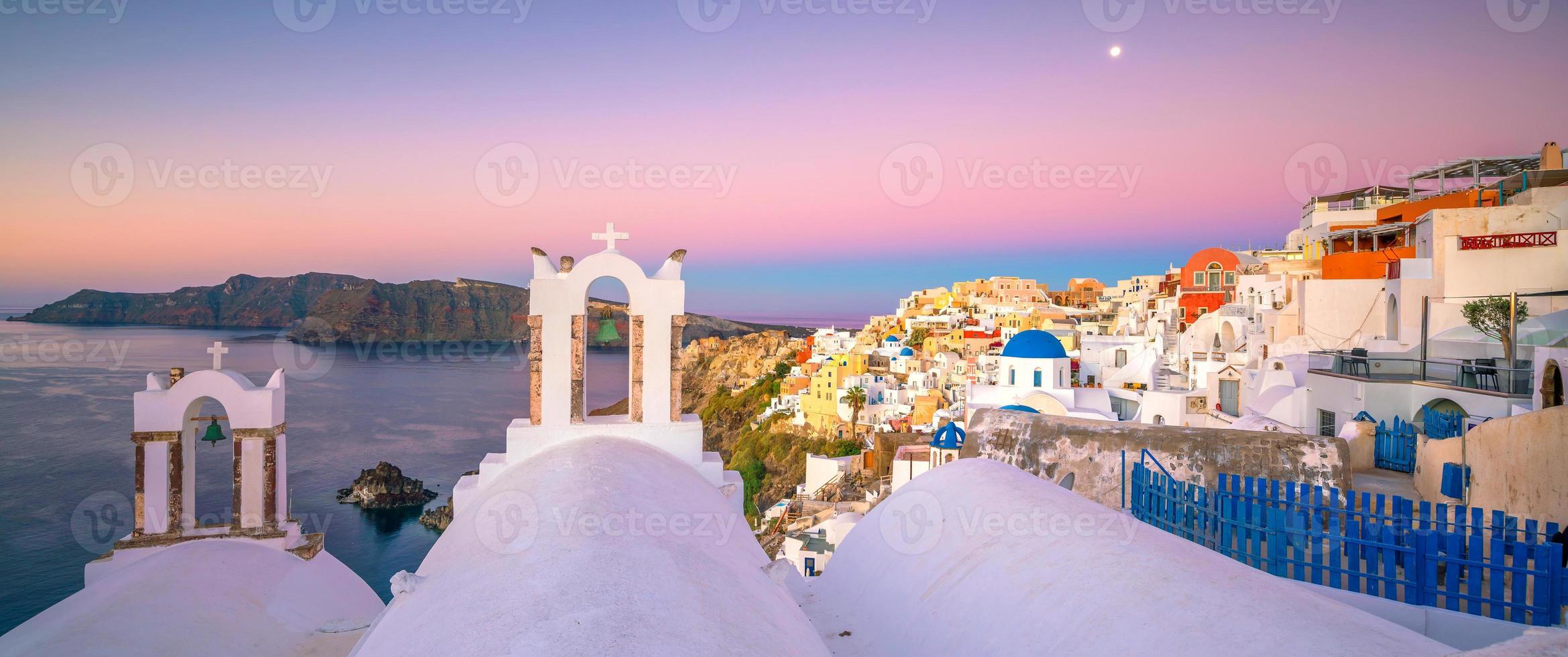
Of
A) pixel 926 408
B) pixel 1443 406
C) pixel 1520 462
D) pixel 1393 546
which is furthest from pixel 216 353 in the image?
pixel 926 408

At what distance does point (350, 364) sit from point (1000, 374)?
98043 mm

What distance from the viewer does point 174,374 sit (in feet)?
22.8

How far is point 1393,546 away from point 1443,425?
282 inches

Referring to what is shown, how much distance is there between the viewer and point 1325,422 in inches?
608

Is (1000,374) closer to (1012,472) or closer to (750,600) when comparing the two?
(1012,472)

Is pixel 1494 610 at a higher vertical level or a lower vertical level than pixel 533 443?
lower

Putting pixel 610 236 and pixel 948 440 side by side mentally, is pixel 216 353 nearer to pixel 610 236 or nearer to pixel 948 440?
pixel 610 236

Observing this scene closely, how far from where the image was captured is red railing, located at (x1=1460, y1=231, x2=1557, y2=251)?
16.9 m

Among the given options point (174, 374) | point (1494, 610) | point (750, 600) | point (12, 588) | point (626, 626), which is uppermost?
point (174, 374)

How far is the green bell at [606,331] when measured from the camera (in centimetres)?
780

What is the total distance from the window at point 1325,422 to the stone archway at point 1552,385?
5703mm

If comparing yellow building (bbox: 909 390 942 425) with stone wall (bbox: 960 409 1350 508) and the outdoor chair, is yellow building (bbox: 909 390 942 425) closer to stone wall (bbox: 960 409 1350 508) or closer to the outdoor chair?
the outdoor chair

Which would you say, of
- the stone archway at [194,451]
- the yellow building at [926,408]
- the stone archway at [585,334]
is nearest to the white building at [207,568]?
the stone archway at [194,451]

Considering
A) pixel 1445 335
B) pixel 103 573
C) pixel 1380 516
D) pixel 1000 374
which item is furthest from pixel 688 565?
pixel 1000 374
